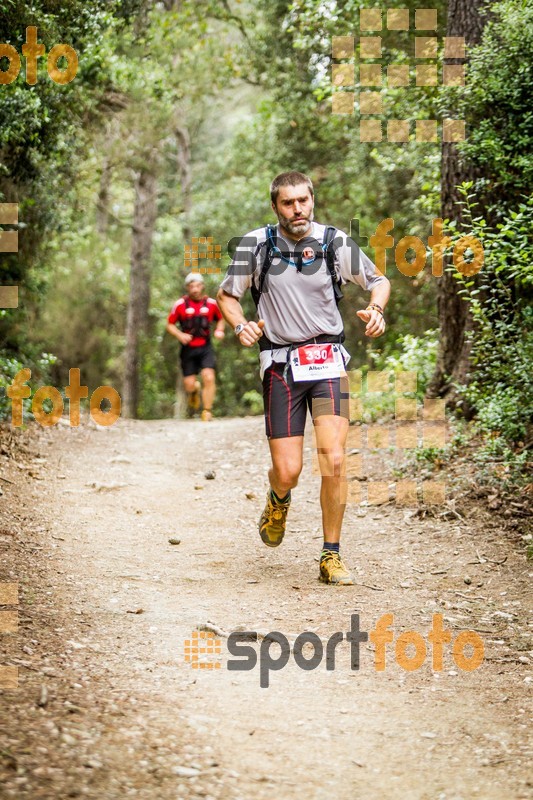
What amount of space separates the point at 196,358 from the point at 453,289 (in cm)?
525

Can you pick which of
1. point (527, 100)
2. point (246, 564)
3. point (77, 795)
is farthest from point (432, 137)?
point (77, 795)

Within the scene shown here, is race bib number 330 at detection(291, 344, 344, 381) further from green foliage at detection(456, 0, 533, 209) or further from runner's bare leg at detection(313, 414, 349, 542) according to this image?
green foliage at detection(456, 0, 533, 209)

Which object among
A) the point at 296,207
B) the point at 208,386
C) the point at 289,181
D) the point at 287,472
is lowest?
the point at 287,472

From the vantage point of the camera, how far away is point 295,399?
536 cm

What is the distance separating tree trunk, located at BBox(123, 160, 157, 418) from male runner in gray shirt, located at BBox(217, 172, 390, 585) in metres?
14.3

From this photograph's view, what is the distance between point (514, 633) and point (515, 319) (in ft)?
10.3

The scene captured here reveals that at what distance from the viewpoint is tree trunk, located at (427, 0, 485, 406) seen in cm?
823

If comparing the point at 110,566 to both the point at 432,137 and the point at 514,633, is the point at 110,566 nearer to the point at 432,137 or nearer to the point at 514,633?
the point at 514,633

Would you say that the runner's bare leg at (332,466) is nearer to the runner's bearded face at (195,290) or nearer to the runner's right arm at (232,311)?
the runner's right arm at (232,311)

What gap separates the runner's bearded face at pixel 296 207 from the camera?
16.9 ft

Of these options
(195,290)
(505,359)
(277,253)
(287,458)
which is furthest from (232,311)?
(195,290)

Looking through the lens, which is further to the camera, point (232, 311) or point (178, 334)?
point (178, 334)

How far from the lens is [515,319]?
22.9ft

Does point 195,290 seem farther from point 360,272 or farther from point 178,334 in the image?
point 360,272
